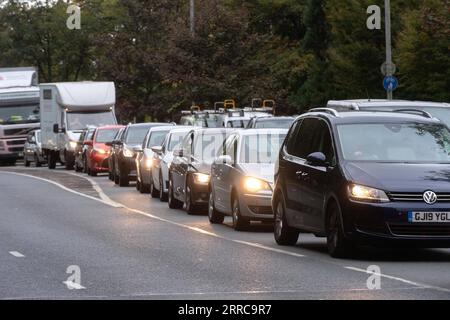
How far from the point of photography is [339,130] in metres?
16.9

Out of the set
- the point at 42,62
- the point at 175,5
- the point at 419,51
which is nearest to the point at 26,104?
the point at 175,5

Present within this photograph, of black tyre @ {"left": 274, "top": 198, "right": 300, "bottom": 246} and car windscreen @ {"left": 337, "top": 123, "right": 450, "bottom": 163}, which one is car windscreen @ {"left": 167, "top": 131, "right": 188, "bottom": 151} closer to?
black tyre @ {"left": 274, "top": 198, "right": 300, "bottom": 246}

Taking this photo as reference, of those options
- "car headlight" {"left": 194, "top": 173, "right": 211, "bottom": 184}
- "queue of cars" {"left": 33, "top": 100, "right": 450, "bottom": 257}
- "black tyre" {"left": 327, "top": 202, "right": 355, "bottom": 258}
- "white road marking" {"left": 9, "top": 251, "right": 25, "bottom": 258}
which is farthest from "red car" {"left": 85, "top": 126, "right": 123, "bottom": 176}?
"black tyre" {"left": 327, "top": 202, "right": 355, "bottom": 258}

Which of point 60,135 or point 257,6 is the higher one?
point 257,6

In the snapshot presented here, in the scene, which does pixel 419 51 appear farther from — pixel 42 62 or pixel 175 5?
pixel 42 62

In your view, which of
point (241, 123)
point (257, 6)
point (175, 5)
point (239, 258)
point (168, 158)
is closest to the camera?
point (239, 258)

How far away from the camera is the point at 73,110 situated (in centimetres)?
5278

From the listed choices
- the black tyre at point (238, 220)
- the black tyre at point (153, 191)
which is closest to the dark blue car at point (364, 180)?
the black tyre at point (238, 220)

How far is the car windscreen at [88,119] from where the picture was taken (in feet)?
172

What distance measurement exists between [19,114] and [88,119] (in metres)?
10.2

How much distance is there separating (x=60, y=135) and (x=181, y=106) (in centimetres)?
1057

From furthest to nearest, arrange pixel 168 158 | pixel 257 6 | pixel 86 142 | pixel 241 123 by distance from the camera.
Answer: pixel 257 6 < pixel 86 142 < pixel 241 123 < pixel 168 158

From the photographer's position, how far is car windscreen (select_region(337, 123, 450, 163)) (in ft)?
54.0

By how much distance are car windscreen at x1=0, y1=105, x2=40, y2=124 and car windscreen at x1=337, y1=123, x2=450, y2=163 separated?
44731 millimetres
